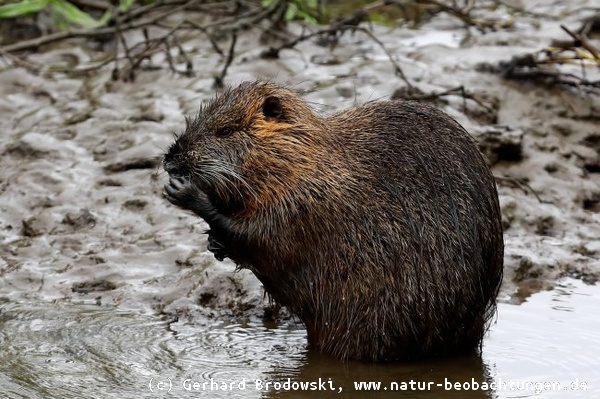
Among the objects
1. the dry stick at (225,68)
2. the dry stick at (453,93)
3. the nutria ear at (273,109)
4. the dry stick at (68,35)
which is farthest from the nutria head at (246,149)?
the dry stick at (68,35)

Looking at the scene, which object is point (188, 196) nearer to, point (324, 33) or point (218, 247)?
point (218, 247)

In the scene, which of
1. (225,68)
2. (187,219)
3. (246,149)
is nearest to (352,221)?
(246,149)

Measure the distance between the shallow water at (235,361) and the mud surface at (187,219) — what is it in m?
0.01

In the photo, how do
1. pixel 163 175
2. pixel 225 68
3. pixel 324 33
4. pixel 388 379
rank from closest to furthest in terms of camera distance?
pixel 388 379
pixel 163 175
pixel 225 68
pixel 324 33

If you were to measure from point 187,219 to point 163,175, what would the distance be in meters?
0.43

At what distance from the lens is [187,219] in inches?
247

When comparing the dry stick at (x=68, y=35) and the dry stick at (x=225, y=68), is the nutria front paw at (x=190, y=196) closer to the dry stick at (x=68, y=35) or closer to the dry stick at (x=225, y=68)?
the dry stick at (x=225, y=68)

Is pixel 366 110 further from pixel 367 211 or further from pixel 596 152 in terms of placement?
pixel 596 152

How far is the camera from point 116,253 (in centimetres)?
593

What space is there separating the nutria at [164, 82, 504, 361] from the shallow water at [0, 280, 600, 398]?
0.55ft

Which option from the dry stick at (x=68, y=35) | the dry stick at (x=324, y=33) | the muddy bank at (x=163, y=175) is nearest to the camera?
the muddy bank at (x=163, y=175)

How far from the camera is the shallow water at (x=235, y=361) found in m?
4.48

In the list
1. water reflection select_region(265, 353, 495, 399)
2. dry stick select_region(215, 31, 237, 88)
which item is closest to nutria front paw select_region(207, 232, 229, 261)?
water reflection select_region(265, 353, 495, 399)

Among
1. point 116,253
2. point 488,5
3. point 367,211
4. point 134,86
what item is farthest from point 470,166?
point 488,5
